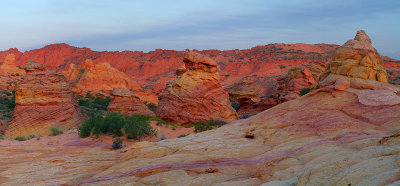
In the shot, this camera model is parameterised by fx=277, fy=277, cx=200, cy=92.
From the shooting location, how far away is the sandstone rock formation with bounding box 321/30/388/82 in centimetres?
855

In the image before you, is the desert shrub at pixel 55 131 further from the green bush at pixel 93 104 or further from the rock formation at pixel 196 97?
the green bush at pixel 93 104

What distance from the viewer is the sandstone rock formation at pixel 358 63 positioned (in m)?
8.55

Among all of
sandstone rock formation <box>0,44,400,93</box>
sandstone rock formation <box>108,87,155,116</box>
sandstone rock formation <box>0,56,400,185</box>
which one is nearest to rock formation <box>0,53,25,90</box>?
sandstone rock formation <box>0,44,400,93</box>

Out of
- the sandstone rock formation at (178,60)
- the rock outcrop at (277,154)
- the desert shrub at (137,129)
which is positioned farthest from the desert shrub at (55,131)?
the sandstone rock formation at (178,60)

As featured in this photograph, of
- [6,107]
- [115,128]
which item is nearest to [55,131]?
[115,128]

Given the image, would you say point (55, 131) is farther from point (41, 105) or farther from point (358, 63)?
point (358, 63)

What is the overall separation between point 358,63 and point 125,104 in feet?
50.0

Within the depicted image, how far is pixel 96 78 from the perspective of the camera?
46.1m

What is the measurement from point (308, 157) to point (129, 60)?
85.9m

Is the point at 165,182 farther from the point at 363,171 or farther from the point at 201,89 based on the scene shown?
the point at 201,89

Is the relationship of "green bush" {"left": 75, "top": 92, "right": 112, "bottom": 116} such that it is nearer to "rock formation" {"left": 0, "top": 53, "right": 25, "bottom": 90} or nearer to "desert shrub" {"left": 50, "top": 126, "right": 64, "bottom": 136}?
"rock formation" {"left": 0, "top": 53, "right": 25, "bottom": 90}

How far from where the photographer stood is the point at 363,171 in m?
3.26

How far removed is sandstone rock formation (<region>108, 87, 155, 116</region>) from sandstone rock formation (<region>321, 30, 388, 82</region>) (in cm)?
1335

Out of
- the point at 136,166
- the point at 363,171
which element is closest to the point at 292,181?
the point at 363,171
